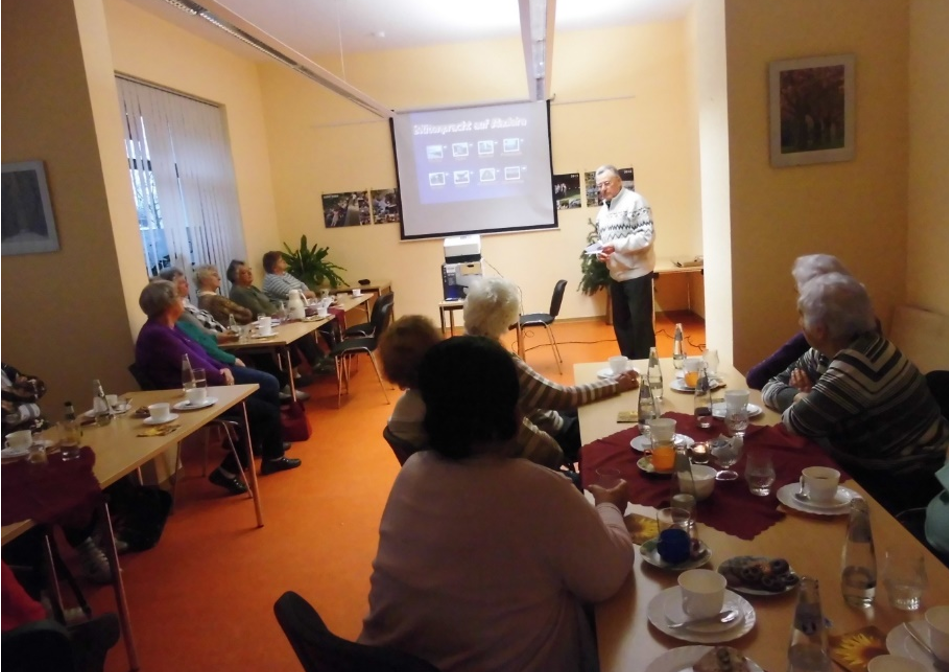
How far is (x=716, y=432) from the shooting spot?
7.37 feet

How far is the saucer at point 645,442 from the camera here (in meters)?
2.11

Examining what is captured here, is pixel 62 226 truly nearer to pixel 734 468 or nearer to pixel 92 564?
pixel 92 564

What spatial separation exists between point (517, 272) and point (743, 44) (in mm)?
4611

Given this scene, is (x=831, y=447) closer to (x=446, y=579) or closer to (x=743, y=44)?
(x=446, y=579)

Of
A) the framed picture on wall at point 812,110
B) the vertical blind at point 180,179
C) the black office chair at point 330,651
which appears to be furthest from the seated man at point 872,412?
the vertical blind at point 180,179

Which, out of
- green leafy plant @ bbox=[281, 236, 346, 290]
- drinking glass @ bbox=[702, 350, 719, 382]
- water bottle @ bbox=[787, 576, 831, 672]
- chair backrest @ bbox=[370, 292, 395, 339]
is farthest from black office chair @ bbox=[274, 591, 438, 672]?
green leafy plant @ bbox=[281, 236, 346, 290]

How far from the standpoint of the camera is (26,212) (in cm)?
410

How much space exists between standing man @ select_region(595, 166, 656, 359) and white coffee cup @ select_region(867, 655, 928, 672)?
14.0 ft

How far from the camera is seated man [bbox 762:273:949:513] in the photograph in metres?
2.07

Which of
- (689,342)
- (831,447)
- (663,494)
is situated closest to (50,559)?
(663,494)

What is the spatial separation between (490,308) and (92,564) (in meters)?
2.12

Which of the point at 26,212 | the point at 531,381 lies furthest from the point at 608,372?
the point at 26,212

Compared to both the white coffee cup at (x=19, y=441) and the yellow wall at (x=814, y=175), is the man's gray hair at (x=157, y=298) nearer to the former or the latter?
the white coffee cup at (x=19, y=441)

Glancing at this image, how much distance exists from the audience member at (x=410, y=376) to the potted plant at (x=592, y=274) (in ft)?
17.5
